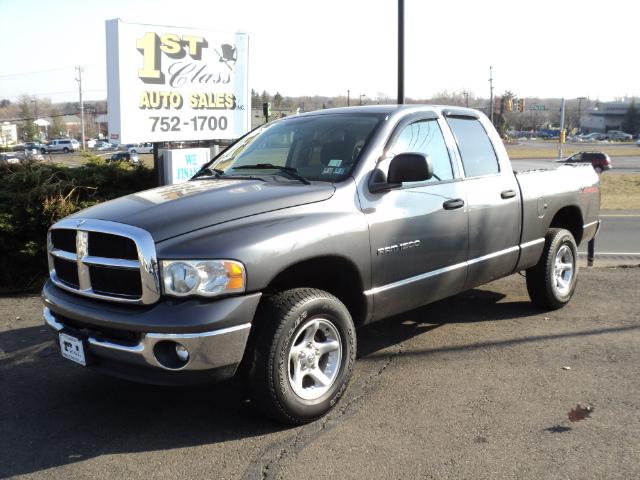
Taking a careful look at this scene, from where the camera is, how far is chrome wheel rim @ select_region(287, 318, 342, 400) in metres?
3.67

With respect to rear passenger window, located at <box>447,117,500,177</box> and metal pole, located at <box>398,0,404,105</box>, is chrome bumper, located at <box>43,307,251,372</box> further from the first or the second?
metal pole, located at <box>398,0,404,105</box>

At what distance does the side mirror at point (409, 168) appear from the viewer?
13.2 ft

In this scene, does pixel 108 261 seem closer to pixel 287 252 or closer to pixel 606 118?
pixel 287 252

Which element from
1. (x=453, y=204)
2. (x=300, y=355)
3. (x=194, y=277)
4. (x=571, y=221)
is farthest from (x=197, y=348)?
(x=571, y=221)

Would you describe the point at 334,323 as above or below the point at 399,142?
below

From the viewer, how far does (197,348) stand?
3209 mm

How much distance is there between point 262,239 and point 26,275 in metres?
4.71

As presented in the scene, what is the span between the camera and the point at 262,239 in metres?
3.43

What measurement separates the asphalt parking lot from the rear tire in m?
0.49

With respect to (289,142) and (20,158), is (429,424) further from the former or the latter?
(20,158)

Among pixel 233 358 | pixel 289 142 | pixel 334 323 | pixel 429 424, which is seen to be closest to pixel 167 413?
pixel 233 358

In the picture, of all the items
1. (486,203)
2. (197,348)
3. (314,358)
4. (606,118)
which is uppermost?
(606,118)

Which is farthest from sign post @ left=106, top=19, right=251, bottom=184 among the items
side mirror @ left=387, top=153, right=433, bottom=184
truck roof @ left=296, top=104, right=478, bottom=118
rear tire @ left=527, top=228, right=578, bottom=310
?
rear tire @ left=527, top=228, right=578, bottom=310

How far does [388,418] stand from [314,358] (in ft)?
1.91
